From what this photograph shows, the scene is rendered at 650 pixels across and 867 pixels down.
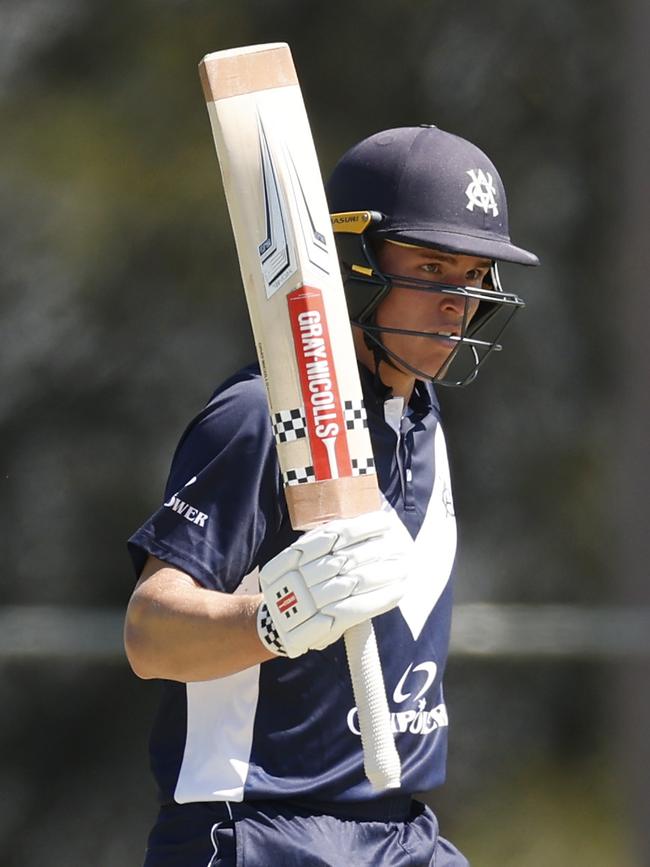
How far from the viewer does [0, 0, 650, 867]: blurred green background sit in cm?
367

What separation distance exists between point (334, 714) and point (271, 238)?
684mm

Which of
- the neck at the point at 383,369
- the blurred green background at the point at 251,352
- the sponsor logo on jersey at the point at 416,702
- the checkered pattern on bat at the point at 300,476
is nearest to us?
the checkered pattern on bat at the point at 300,476

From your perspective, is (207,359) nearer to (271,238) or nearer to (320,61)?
(320,61)

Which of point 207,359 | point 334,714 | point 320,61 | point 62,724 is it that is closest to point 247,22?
point 320,61

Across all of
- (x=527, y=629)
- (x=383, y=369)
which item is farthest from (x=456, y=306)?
(x=527, y=629)

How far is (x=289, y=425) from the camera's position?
1.98 meters

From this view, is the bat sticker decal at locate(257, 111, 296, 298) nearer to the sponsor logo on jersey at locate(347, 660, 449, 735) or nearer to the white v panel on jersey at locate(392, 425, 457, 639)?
the white v panel on jersey at locate(392, 425, 457, 639)

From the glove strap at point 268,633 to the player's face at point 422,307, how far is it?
0.56 m

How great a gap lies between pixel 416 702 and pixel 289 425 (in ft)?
1.77

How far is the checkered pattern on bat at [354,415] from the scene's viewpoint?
6.57 ft

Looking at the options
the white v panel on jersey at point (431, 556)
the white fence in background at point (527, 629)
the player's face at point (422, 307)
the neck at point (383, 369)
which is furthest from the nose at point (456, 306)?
the white fence in background at point (527, 629)

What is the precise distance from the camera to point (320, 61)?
3.71 m

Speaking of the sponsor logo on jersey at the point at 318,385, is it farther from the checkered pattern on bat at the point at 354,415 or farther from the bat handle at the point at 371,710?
the bat handle at the point at 371,710

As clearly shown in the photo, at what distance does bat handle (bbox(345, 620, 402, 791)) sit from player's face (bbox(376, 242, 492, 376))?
0.52 metres
